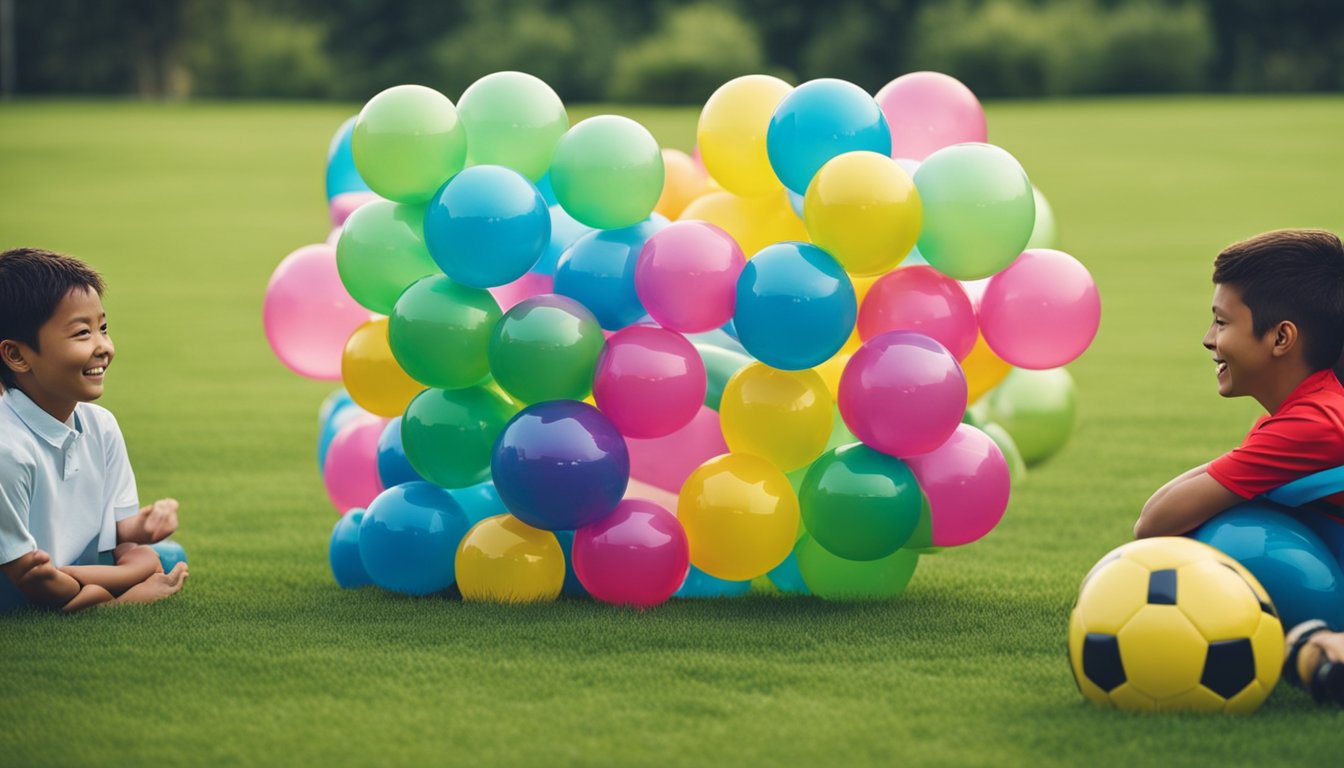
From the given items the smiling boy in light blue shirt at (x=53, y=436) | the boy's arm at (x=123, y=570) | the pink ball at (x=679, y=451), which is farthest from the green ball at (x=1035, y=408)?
the smiling boy in light blue shirt at (x=53, y=436)

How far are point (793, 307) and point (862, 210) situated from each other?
0.40m

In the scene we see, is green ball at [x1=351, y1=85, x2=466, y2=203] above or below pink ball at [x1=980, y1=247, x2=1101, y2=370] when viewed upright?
above

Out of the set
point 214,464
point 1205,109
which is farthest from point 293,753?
point 1205,109

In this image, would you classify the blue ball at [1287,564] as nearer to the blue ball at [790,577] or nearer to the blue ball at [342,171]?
the blue ball at [790,577]

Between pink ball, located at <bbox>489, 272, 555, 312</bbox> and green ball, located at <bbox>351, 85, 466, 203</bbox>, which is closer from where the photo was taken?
green ball, located at <bbox>351, 85, 466, 203</bbox>

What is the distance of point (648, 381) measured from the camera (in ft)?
16.9

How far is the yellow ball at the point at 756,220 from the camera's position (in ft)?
18.7

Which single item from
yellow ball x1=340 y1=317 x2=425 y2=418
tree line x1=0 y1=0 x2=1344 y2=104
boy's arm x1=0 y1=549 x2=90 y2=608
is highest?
tree line x1=0 y1=0 x2=1344 y2=104

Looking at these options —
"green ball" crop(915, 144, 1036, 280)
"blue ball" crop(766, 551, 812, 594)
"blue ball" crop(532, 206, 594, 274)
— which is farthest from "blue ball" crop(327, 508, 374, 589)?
"green ball" crop(915, 144, 1036, 280)

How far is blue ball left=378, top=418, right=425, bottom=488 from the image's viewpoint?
19.0 ft

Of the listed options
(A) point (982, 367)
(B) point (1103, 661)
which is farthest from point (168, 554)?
(B) point (1103, 661)

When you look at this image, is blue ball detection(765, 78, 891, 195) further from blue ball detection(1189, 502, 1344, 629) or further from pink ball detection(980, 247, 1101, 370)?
blue ball detection(1189, 502, 1344, 629)

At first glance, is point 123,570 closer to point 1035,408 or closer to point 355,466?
point 355,466

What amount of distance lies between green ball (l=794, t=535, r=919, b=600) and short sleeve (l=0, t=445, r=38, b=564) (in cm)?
269
